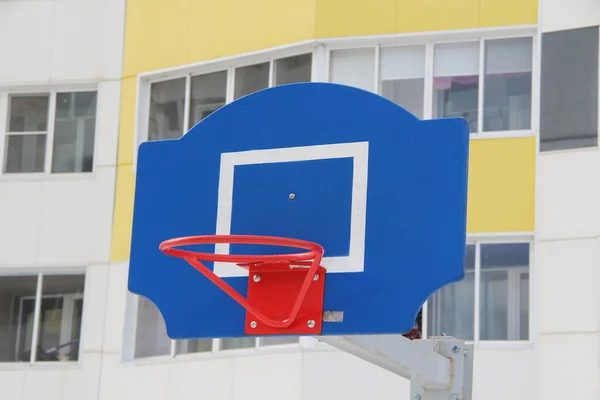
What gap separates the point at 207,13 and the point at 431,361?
1134 cm

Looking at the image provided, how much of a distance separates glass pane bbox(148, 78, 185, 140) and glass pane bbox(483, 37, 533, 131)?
13.6ft

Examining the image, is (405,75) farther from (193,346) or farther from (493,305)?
(193,346)

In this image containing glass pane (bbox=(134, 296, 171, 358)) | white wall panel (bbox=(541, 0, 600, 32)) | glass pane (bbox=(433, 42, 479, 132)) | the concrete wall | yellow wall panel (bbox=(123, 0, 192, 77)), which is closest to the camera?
the concrete wall

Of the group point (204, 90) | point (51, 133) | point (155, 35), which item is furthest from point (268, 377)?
point (51, 133)

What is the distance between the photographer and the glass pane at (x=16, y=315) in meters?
Result: 18.4

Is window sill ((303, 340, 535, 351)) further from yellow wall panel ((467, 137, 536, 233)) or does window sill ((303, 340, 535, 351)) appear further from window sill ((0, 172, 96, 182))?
window sill ((0, 172, 96, 182))

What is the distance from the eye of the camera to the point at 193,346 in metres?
16.9

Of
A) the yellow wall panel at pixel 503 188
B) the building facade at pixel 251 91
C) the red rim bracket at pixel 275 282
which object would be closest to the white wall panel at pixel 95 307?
the building facade at pixel 251 91

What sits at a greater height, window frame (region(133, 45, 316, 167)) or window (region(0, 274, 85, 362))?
window frame (region(133, 45, 316, 167))

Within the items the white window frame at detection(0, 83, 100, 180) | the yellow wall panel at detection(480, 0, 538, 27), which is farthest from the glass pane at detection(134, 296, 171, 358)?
the yellow wall panel at detection(480, 0, 538, 27)

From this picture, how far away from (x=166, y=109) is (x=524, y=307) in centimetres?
557

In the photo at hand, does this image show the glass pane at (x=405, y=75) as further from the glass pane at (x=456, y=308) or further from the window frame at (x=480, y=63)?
the glass pane at (x=456, y=308)

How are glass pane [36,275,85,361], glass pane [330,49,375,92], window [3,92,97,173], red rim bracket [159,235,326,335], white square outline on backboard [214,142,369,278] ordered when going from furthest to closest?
window [3,92,97,173] < glass pane [36,275,85,361] < glass pane [330,49,375,92] < white square outline on backboard [214,142,369,278] < red rim bracket [159,235,326,335]

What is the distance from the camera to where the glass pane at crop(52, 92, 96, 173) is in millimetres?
18703
